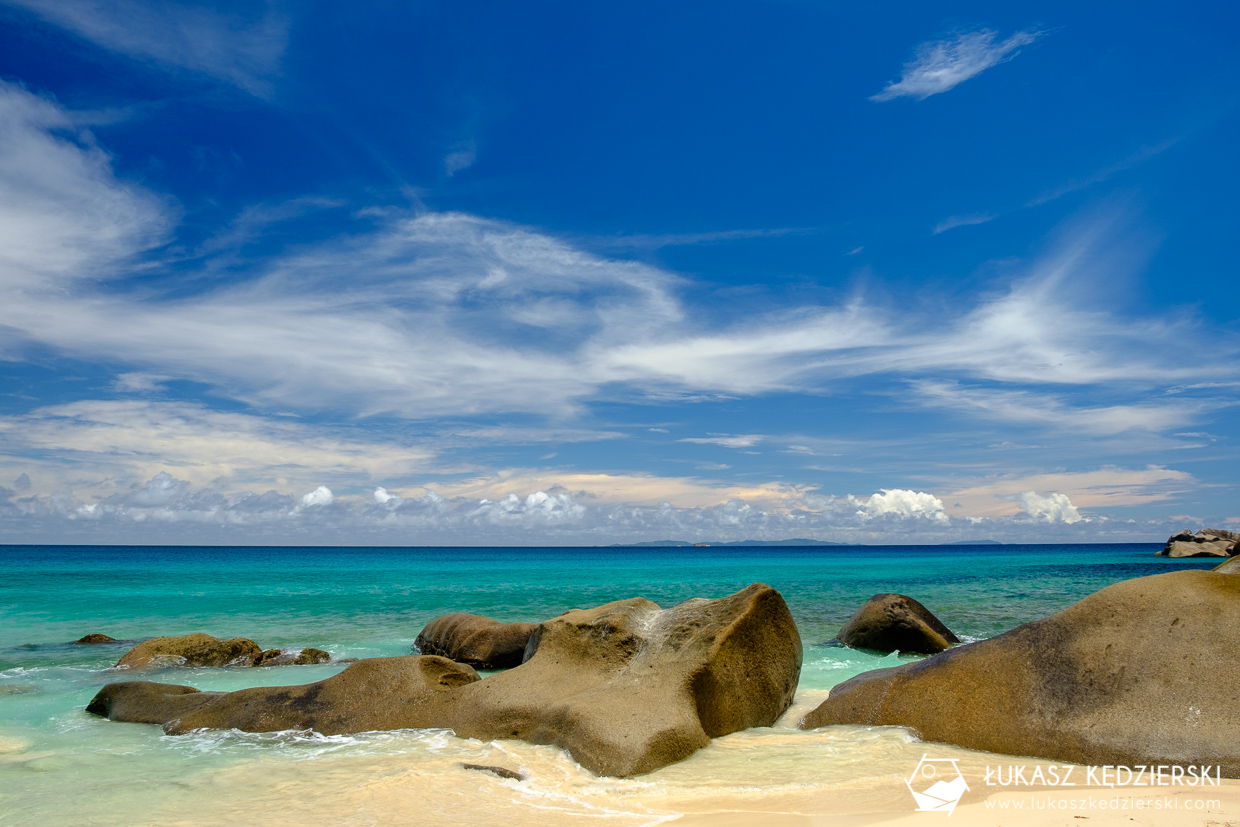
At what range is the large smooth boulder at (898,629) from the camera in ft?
47.4

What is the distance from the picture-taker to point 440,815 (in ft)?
18.7

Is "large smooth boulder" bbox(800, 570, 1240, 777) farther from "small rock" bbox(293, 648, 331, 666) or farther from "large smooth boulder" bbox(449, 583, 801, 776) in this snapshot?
"small rock" bbox(293, 648, 331, 666)

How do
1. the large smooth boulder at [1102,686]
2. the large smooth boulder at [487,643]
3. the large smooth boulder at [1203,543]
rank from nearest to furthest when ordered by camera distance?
Result: 1. the large smooth boulder at [1102,686]
2. the large smooth boulder at [487,643]
3. the large smooth boulder at [1203,543]

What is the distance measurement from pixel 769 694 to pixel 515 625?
705 centimetres

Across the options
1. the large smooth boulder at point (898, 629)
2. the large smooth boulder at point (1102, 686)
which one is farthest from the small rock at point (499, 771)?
the large smooth boulder at point (898, 629)

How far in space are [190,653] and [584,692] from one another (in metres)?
10.0

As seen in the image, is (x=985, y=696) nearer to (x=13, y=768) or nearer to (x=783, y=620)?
(x=783, y=620)

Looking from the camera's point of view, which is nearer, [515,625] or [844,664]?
[844,664]

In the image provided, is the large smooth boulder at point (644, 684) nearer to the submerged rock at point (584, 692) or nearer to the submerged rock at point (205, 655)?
the submerged rock at point (584, 692)

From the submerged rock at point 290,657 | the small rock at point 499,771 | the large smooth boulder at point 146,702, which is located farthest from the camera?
the submerged rock at point 290,657

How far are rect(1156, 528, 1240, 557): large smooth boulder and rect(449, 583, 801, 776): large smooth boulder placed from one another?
70883 millimetres

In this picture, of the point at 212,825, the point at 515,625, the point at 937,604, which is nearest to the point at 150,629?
the point at 515,625

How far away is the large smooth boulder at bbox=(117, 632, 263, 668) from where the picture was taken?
14.0 m

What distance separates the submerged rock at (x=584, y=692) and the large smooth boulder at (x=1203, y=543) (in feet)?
233
